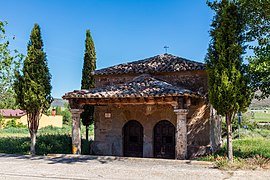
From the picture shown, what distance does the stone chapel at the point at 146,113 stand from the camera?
40.3 ft

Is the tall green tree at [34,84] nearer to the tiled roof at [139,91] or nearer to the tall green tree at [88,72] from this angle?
the tiled roof at [139,91]

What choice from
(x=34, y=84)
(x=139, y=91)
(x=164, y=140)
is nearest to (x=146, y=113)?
(x=164, y=140)

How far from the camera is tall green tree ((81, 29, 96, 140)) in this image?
1739 centimetres

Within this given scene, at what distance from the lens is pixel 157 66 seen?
48.4 ft

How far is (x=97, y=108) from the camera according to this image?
1483 cm

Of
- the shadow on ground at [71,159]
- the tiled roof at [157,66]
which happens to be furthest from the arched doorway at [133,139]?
the shadow on ground at [71,159]

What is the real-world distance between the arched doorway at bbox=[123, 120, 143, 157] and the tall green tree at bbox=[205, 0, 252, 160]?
4.58 m

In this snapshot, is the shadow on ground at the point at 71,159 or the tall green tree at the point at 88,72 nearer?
the shadow on ground at the point at 71,159

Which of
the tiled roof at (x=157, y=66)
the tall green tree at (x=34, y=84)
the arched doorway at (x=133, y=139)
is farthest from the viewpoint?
the arched doorway at (x=133, y=139)

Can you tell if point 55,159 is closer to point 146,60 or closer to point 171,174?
point 171,174

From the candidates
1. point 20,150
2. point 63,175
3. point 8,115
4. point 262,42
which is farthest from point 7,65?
point 8,115

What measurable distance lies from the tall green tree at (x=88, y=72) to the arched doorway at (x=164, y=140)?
5.06 meters

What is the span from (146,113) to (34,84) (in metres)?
5.01

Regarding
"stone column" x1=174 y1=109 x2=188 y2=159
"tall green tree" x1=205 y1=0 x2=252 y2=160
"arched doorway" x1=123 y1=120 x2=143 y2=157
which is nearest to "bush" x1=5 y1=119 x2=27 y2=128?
"arched doorway" x1=123 y1=120 x2=143 y2=157
